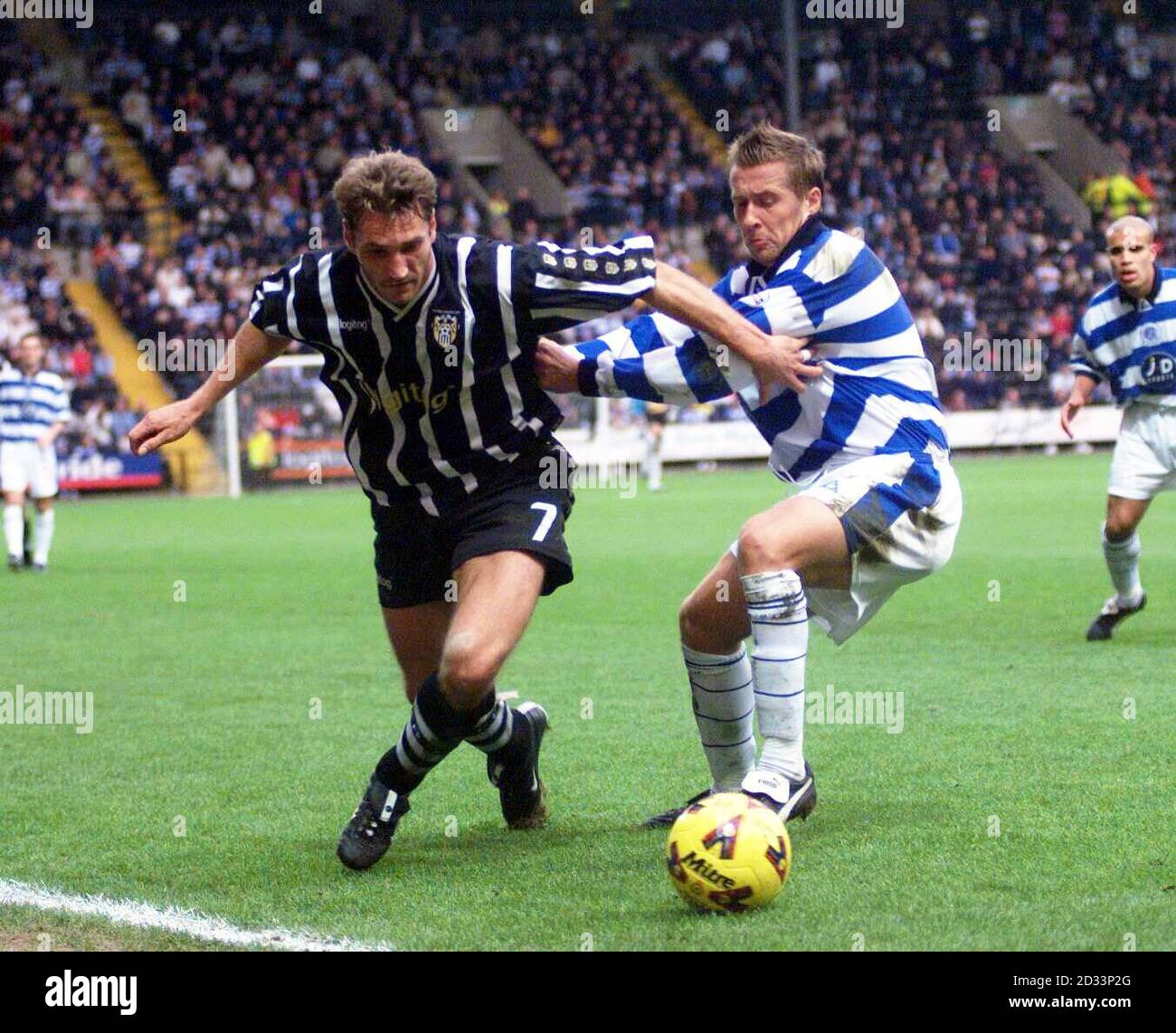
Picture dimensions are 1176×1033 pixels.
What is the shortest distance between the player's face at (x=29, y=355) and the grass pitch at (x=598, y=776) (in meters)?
3.29

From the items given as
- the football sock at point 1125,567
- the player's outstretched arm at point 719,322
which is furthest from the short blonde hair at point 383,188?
the football sock at point 1125,567

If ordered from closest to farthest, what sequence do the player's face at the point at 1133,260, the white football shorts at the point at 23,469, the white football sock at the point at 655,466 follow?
the player's face at the point at 1133,260
the white football shorts at the point at 23,469
the white football sock at the point at 655,466

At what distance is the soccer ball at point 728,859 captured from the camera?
4.19 metres

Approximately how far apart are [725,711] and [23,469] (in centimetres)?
1172

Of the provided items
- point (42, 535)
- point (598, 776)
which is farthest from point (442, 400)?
point (42, 535)

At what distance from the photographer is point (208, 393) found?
201 inches

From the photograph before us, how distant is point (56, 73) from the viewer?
3203cm

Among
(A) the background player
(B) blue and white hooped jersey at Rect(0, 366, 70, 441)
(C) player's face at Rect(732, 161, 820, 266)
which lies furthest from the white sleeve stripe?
(A) the background player

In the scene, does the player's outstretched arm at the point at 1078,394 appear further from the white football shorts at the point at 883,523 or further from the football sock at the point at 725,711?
the football sock at the point at 725,711

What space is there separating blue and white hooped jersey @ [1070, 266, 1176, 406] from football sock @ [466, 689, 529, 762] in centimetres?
539

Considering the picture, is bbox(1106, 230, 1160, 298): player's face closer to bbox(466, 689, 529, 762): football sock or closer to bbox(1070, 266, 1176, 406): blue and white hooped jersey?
bbox(1070, 266, 1176, 406): blue and white hooped jersey

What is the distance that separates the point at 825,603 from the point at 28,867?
2.52 m
